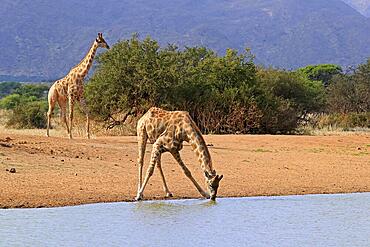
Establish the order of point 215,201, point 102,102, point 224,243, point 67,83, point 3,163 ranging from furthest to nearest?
1. point 102,102
2. point 67,83
3. point 3,163
4. point 215,201
5. point 224,243

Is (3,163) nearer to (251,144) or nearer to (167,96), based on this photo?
(251,144)

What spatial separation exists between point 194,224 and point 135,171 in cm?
445

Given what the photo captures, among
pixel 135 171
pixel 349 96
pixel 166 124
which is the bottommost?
pixel 135 171

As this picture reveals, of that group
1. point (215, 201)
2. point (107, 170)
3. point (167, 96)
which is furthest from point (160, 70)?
point (215, 201)

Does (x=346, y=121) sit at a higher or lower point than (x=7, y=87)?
lower

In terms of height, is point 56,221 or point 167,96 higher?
point 167,96

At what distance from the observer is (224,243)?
11492 mm

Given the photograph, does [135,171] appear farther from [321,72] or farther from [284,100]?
[321,72]

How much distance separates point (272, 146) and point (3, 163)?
27.2ft

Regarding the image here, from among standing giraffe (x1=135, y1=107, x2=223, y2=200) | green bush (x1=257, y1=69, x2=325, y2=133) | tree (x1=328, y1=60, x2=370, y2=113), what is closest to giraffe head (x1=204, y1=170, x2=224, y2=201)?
standing giraffe (x1=135, y1=107, x2=223, y2=200)

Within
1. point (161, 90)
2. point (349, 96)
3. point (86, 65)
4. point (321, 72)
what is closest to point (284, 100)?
point (161, 90)

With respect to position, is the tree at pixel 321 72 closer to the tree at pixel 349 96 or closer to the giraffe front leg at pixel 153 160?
the tree at pixel 349 96

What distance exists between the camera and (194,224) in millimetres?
12625

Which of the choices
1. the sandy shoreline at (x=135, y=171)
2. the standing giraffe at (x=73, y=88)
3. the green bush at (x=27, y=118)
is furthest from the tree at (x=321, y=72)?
the standing giraffe at (x=73, y=88)
